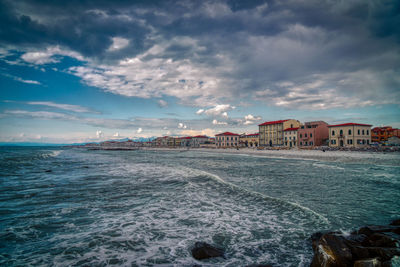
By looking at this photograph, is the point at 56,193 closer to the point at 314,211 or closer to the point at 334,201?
the point at 314,211

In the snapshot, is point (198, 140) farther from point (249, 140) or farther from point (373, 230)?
point (373, 230)

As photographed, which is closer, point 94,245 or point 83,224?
point 94,245

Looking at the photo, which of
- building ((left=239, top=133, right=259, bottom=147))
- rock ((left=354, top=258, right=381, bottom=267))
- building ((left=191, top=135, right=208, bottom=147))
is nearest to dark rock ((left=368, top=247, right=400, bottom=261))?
rock ((left=354, top=258, right=381, bottom=267))

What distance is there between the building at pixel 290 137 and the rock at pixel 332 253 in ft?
245

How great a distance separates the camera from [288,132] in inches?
3046

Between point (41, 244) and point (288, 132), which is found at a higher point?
point (288, 132)

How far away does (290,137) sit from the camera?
76188 mm

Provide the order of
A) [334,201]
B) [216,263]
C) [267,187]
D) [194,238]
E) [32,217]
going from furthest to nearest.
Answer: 1. [267,187]
2. [334,201]
3. [32,217]
4. [194,238]
5. [216,263]

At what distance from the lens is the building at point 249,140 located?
344 feet

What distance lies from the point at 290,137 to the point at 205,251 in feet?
260

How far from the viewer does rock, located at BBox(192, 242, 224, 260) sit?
4848 millimetres

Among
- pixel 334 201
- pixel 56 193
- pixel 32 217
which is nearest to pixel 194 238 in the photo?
pixel 32 217

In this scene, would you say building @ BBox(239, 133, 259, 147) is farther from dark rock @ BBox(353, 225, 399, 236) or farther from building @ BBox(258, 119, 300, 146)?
dark rock @ BBox(353, 225, 399, 236)

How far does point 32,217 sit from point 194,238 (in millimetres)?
6203
